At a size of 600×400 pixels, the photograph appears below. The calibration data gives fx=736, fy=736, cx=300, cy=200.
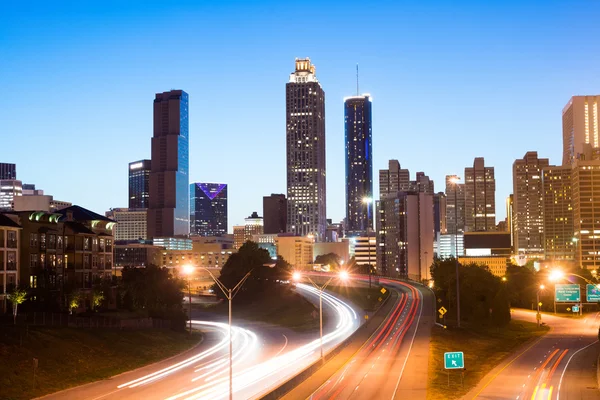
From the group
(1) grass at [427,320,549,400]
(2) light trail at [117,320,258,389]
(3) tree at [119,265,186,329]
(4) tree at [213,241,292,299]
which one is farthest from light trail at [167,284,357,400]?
(4) tree at [213,241,292,299]

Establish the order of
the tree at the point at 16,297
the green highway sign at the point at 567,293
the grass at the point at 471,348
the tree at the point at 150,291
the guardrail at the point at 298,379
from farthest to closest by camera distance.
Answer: the tree at the point at 150,291 → the tree at the point at 16,297 → the green highway sign at the point at 567,293 → the grass at the point at 471,348 → the guardrail at the point at 298,379

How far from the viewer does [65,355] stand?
231ft

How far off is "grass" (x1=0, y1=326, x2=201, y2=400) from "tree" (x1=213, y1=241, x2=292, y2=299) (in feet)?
289

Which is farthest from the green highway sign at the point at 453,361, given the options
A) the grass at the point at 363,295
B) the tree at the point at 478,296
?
the grass at the point at 363,295

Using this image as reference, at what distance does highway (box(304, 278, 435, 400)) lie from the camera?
60.4m

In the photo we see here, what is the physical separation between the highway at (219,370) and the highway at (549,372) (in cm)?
1916

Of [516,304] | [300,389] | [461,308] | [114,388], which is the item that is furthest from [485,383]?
[516,304]

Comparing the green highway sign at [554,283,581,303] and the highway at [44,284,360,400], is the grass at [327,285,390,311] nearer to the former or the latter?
the highway at [44,284,360,400]

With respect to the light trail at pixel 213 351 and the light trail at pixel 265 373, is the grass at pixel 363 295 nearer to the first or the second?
the light trail at pixel 213 351

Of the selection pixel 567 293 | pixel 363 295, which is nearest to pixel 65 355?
pixel 567 293

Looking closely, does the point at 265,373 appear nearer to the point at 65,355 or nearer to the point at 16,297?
the point at 65,355

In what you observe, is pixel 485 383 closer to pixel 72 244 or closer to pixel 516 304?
pixel 72 244

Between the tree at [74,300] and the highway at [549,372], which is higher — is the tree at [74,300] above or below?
above

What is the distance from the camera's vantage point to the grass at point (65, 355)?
201 ft
